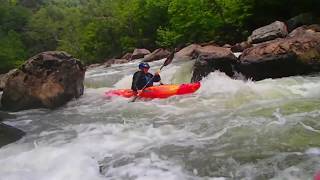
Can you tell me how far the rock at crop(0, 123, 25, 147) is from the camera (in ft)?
23.4

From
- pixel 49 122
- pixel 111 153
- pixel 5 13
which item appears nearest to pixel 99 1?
pixel 5 13

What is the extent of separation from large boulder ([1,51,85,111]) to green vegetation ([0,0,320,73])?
395 inches

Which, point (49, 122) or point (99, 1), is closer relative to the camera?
point (49, 122)

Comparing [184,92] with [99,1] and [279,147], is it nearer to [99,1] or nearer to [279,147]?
[279,147]

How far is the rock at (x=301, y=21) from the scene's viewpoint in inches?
685

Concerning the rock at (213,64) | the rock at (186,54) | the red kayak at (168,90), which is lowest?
the rock at (186,54)

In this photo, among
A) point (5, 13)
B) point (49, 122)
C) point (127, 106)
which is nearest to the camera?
point (49, 122)

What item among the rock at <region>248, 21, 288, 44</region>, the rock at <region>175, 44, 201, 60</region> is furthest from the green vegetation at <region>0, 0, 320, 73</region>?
A: the rock at <region>248, 21, 288, 44</region>

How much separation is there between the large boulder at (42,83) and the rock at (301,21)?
9.72 meters

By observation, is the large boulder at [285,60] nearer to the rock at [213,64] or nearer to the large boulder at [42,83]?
the rock at [213,64]

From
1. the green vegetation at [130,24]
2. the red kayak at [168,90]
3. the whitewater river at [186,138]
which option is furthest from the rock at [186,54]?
the whitewater river at [186,138]

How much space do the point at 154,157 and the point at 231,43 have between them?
563 inches

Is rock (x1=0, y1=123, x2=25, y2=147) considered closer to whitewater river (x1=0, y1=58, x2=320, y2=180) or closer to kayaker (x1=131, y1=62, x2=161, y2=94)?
whitewater river (x1=0, y1=58, x2=320, y2=180)

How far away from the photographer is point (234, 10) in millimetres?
19359
